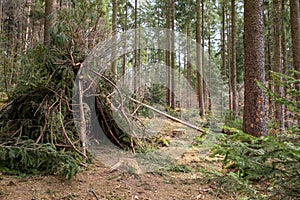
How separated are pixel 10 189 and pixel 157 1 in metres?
15.9

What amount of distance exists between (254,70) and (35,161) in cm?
384

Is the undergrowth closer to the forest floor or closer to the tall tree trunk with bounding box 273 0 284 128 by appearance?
the forest floor

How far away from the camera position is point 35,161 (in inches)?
132

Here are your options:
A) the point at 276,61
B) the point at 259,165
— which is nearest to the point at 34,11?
the point at 276,61

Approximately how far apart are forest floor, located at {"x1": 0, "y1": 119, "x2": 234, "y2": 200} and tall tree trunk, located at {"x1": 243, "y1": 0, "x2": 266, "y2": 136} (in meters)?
1.41

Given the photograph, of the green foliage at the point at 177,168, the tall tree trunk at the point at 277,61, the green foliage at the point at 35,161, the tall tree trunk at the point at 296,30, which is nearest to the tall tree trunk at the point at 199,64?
the tall tree trunk at the point at 277,61

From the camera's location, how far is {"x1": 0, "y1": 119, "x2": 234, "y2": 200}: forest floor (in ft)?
9.73

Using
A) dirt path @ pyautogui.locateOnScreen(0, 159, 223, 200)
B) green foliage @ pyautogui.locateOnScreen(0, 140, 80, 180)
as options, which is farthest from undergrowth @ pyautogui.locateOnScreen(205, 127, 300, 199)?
green foliage @ pyautogui.locateOnScreen(0, 140, 80, 180)

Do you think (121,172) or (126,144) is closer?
(121,172)

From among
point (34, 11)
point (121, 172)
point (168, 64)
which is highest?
point (34, 11)

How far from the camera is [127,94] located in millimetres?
5242

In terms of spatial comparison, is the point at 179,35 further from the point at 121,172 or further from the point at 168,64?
the point at 121,172

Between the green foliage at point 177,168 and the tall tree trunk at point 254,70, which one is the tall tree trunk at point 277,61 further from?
the green foliage at point 177,168

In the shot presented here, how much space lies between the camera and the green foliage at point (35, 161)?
319 centimetres
